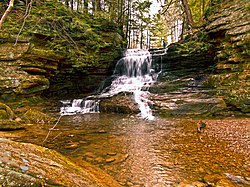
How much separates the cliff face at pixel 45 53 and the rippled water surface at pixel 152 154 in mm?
3939

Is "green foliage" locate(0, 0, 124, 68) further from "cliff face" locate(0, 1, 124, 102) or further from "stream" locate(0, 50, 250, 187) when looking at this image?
"stream" locate(0, 50, 250, 187)

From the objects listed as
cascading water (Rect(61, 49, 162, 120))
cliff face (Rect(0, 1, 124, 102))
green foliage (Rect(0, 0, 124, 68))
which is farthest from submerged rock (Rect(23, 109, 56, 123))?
cascading water (Rect(61, 49, 162, 120))

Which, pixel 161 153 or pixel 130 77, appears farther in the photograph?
pixel 130 77

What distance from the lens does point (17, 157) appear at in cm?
148

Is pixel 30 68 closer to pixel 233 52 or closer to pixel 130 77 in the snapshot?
pixel 130 77

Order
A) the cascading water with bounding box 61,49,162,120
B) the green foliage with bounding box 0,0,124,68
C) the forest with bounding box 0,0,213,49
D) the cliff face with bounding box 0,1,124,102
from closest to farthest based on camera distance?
the green foliage with bounding box 0,0,124,68
the cliff face with bounding box 0,1,124,102
the forest with bounding box 0,0,213,49
the cascading water with bounding box 61,49,162,120

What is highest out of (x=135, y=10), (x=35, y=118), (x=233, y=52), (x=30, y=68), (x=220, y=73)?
(x=135, y=10)

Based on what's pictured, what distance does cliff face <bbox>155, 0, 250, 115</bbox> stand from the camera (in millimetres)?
7242

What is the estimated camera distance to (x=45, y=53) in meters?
9.17

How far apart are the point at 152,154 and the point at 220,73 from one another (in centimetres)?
718

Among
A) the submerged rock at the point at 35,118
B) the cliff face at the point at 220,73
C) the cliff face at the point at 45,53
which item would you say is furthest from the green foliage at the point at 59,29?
the cliff face at the point at 220,73

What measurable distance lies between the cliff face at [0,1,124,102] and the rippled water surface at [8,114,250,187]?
394 centimetres

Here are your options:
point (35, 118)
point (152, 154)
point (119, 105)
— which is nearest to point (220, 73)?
point (119, 105)

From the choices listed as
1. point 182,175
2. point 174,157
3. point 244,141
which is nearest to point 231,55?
point 244,141
